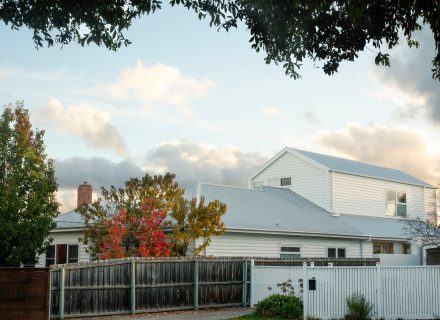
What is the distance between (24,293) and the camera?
17.9 metres

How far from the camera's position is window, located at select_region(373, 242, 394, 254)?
1550 inches

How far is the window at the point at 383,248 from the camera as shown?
39375 millimetres

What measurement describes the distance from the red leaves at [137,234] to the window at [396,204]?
2104 centimetres

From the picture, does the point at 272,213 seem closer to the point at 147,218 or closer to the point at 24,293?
the point at 147,218

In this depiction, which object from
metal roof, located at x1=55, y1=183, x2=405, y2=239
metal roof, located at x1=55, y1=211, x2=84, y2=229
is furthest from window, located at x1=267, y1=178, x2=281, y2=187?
metal roof, located at x1=55, y1=211, x2=84, y2=229

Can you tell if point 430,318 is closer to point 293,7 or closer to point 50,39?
point 293,7

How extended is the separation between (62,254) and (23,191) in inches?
302

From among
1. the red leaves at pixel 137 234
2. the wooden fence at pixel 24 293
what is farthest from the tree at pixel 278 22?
the red leaves at pixel 137 234

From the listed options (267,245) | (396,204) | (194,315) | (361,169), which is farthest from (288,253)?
(396,204)

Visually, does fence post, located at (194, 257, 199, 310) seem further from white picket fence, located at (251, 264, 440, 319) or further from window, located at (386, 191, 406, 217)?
window, located at (386, 191, 406, 217)

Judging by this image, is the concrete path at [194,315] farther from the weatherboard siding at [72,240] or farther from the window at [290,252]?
the weatherboard siding at [72,240]

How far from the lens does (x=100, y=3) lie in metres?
14.5

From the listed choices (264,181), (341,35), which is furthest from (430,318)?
(264,181)

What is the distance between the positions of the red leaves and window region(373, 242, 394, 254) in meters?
17.0
